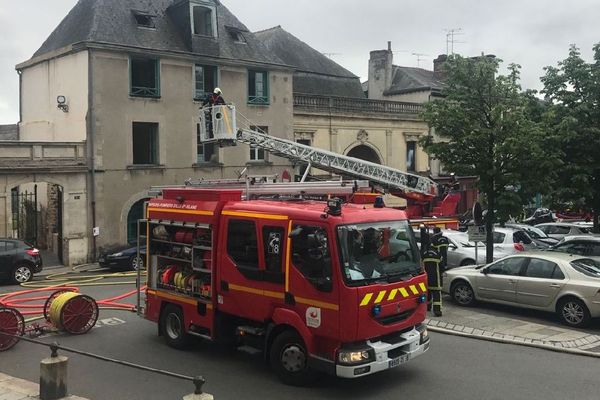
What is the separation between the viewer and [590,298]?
1182 cm

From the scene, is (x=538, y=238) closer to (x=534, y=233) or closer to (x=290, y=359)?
(x=534, y=233)

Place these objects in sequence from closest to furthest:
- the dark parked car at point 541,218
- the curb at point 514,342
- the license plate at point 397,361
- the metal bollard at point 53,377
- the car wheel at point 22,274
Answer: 1. the metal bollard at point 53,377
2. the license plate at point 397,361
3. the curb at point 514,342
4. the car wheel at point 22,274
5. the dark parked car at point 541,218

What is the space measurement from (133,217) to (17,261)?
7039 millimetres

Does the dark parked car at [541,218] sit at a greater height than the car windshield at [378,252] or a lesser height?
lesser

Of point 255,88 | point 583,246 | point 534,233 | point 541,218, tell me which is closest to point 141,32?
point 255,88

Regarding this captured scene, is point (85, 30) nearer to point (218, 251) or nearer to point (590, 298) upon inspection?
point (218, 251)

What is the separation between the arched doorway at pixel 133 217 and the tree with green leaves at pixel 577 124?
17192 mm

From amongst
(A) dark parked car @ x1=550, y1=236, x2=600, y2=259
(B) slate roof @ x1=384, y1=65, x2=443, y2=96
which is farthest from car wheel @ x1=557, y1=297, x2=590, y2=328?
(B) slate roof @ x1=384, y1=65, x2=443, y2=96

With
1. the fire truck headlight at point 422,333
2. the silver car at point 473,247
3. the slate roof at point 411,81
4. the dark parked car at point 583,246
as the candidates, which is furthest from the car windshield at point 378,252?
the slate roof at point 411,81

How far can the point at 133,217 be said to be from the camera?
87.8ft

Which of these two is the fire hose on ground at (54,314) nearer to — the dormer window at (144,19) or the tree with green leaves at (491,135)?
the tree with green leaves at (491,135)

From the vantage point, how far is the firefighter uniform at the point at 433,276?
12086 millimetres

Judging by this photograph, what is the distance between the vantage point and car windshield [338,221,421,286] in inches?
316

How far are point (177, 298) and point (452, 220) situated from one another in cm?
858
